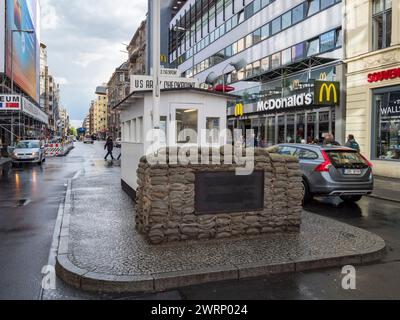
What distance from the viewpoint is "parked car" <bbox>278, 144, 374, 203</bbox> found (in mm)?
9969

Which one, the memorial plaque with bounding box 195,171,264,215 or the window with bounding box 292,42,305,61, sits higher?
the window with bounding box 292,42,305,61

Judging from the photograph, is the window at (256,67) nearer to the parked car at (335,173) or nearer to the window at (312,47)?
the window at (312,47)

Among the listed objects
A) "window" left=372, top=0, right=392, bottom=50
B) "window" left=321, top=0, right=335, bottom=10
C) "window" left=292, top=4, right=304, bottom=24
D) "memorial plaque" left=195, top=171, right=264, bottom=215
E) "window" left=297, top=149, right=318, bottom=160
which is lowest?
"memorial plaque" left=195, top=171, right=264, bottom=215

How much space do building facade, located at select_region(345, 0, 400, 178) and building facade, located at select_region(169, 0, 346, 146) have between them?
109cm

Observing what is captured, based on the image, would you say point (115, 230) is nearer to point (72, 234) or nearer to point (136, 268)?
point (72, 234)

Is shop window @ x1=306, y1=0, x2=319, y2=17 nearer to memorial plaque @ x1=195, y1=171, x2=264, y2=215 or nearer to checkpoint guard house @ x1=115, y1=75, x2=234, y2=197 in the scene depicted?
checkpoint guard house @ x1=115, y1=75, x2=234, y2=197

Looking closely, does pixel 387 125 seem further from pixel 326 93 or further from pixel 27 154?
pixel 27 154

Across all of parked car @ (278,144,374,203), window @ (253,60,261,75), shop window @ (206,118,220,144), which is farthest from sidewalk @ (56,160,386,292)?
window @ (253,60,261,75)

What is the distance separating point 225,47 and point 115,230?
32.4 m

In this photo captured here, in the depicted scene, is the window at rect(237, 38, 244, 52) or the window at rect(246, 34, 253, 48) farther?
the window at rect(237, 38, 244, 52)

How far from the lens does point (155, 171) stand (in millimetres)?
5887

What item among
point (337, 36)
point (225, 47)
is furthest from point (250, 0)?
point (337, 36)

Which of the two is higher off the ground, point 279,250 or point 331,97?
point 331,97

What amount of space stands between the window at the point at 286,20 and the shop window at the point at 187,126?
729 inches
